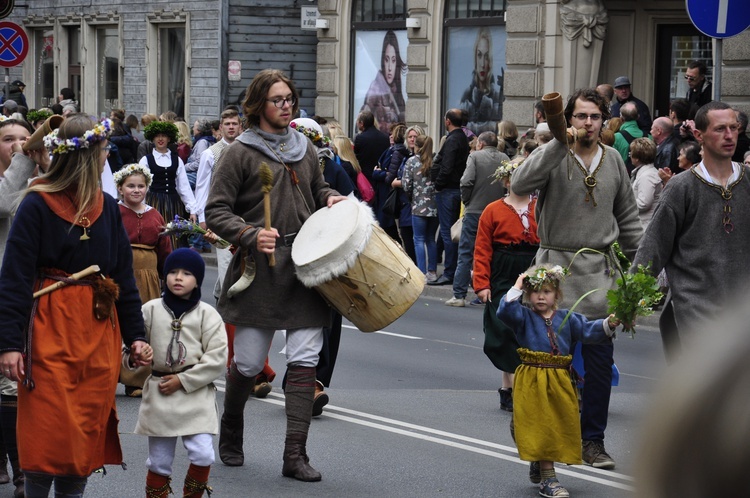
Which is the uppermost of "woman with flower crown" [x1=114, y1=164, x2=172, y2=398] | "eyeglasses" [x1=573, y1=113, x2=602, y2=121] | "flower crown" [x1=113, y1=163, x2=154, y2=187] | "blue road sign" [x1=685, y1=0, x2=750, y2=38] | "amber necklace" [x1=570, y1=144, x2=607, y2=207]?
"blue road sign" [x1=685, y1=0, x2=750, y2=38]

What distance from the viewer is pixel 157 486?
560cm

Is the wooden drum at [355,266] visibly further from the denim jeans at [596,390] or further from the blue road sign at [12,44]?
the blue road sign at [12,44]

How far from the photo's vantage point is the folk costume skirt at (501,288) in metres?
8.51

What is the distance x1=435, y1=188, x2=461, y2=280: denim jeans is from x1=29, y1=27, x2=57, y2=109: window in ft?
73.6

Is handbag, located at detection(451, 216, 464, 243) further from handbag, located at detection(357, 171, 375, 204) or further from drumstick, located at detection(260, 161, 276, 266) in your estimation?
drumstick, located at detection(260, 161, 276, 266)

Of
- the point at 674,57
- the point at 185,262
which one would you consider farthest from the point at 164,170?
the point at 185,262

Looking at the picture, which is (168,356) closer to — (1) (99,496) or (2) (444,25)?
(1) (99,496)

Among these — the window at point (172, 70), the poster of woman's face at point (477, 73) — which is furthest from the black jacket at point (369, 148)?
the window at point (172, 70)

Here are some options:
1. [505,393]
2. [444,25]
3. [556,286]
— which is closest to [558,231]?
[556,286]

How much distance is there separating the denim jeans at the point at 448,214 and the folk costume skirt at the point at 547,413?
987 cm

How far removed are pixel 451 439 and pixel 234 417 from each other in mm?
1619

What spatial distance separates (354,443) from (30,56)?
3175 cm

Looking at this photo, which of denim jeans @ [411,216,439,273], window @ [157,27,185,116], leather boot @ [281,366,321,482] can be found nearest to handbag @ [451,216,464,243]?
denim jeans @ [411,216,439,273]

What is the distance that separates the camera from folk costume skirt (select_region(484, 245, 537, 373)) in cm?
851
